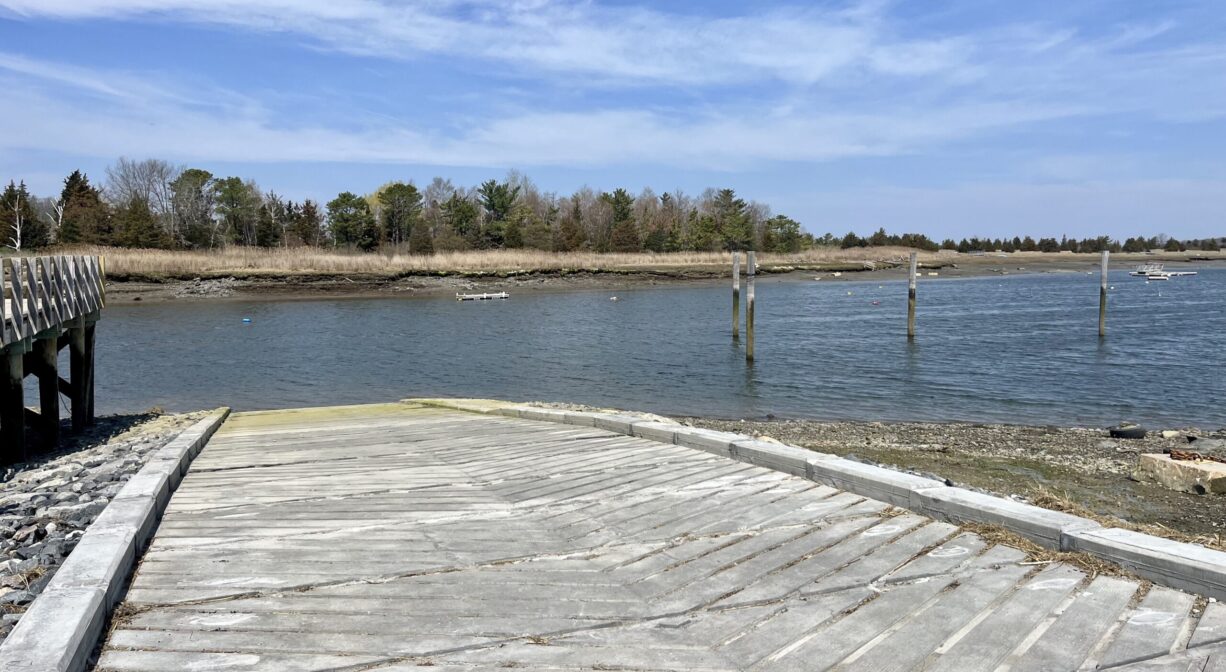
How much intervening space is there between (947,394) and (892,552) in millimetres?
17860

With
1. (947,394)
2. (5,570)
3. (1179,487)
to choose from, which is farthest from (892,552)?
(947,394)

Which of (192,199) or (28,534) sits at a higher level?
(192,199)

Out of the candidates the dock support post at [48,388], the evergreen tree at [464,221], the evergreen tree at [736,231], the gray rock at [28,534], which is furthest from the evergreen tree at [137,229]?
the gray rock at [28,534]

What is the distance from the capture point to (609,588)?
4.34 meters

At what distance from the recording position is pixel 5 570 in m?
4.84

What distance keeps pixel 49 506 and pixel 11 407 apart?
6337 millimetres

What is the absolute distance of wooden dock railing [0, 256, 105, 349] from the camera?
36.2ft

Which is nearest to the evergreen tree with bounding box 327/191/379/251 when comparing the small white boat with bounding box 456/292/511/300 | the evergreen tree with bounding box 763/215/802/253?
the small white boat with bounding box 456/292/511/300

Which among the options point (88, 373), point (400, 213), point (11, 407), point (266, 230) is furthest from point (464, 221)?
point (11, 407)

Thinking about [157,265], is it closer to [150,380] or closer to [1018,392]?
[150,380]

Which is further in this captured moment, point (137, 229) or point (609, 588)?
point (137, 229)

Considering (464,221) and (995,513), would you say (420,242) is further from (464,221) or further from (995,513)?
(995,513)

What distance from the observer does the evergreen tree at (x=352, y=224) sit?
91.6 m

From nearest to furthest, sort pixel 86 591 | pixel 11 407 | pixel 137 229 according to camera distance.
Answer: pixel 86 591 < pixel 11 407 < pixel 137 229
